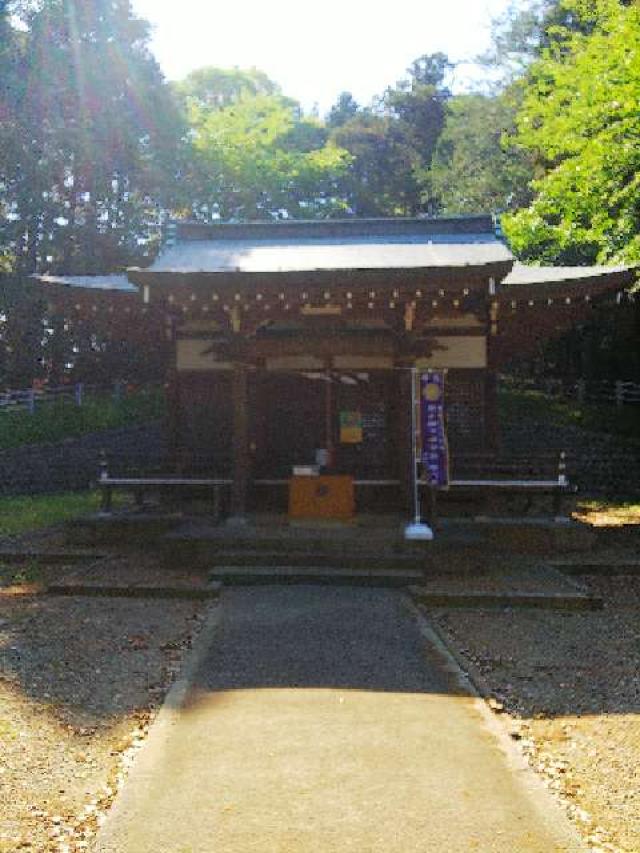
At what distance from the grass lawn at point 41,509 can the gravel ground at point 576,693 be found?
7912mm

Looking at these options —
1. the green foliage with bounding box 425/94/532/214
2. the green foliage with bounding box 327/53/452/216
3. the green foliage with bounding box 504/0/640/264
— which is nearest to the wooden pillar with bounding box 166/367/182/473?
the green foliage with bounding box 504/0/640/264

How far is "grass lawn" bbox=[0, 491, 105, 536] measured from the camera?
13.2 m

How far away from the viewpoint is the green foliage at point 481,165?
30.6 meters

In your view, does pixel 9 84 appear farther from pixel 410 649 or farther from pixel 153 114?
pixel 410 649

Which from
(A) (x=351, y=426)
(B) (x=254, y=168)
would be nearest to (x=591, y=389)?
(B) (x=254, y=168)

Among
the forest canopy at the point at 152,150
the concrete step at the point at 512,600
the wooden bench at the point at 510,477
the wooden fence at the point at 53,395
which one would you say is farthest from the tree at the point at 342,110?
the concrete step at the point at 512,600

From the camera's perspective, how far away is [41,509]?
1520 centimetres

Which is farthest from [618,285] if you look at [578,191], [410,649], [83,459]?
[83,459]

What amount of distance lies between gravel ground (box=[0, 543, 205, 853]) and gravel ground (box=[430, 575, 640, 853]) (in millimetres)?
2398

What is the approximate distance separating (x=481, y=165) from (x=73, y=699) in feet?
105

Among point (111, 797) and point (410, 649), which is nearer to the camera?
point (111, 797)

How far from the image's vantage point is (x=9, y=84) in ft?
80.9

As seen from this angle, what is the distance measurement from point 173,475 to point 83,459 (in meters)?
9.02

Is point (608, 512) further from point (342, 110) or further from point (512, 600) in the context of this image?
point (342, 110)
